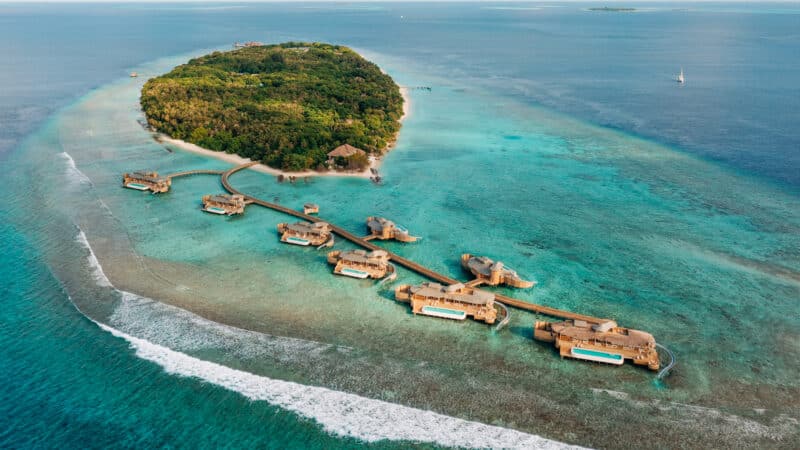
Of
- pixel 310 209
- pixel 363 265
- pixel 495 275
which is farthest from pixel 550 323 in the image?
pixel 310 209

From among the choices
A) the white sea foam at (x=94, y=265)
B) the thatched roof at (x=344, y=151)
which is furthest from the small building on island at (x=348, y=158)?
the white sea foam at (x=94, y=265)

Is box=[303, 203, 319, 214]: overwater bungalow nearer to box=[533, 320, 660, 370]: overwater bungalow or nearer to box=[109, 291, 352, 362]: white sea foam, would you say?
box=[109, 291, 352, 362]: white sea foam

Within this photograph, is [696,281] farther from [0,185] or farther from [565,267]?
[0,185]

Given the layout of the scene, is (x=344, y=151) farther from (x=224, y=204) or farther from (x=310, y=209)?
(x=224, y=204)

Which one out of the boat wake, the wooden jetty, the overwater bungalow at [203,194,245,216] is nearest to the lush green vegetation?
the overwater bungalow at [203,194,245,216]

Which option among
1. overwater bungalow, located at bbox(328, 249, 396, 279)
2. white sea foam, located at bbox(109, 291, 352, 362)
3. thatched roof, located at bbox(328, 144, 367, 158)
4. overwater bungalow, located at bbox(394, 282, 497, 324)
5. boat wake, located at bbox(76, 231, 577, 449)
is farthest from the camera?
thatched roof, located at bbox(328, 144, 367, 158)

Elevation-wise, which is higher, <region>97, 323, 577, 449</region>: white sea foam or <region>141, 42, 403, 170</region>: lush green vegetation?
<region>141, 42, 403, 170</region>: lush green vegetation
